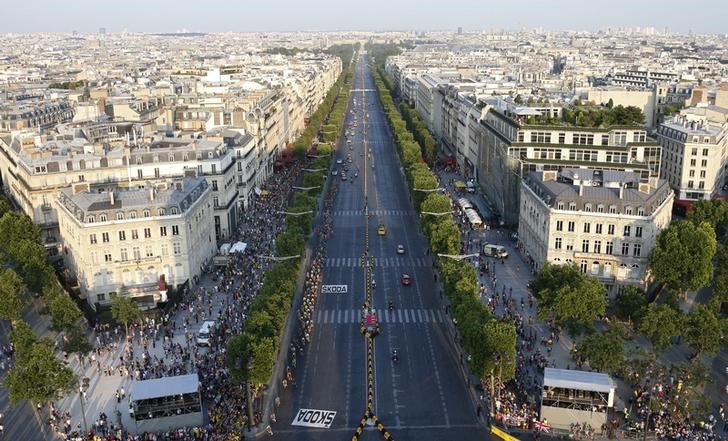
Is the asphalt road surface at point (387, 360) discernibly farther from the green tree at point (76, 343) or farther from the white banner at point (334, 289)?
the green tree at point (76, 343)

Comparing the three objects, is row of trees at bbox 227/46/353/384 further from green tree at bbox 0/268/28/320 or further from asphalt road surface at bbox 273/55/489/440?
green tree at bbox 0/268/28/320

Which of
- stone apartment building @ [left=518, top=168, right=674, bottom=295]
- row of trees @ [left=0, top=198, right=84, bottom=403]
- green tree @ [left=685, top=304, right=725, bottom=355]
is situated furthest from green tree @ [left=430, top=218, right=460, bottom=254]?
row of trees @ [left=0, top=198, right=84, bottom=403]

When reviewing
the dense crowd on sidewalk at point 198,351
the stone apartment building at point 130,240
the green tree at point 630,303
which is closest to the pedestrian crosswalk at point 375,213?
the dense crowd on sidewalk at point 198,351

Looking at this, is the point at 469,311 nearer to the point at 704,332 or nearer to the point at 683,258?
the point at 704,332

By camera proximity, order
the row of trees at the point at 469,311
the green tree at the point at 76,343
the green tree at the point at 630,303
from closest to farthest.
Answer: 1. the row of trees at the point at 469,311
2. the green tree at the point at 76,343
3. the green tree at the point at 630,303

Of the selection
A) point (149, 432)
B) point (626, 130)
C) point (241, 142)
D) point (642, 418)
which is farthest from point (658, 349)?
point (241, 142)

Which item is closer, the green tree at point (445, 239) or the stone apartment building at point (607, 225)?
the stone apartment building at point (607, 225)

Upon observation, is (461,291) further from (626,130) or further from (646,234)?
(626,130)
